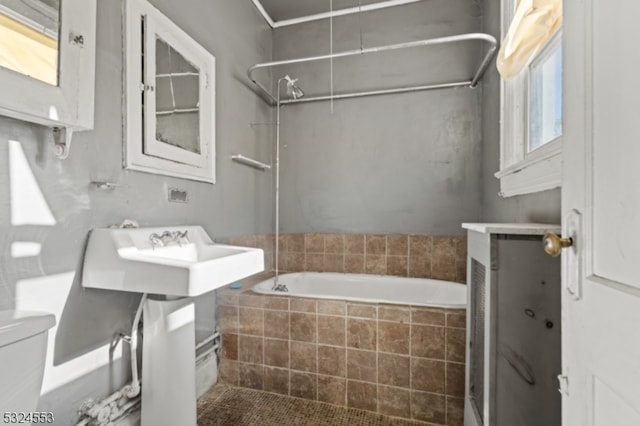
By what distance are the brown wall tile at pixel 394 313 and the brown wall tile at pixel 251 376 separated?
86cm

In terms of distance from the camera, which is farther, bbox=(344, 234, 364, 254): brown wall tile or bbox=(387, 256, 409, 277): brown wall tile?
bbox=(344, 234, 364, 254): brown wall tile

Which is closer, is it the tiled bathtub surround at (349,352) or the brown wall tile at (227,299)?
the tiled bathtub surround at (349,352)

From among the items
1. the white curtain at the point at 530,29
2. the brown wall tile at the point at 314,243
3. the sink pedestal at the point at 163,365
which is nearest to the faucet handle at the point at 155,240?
the sink pedestal at the point at 163,365

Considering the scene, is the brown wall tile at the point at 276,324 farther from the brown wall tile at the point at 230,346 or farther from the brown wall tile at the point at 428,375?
the brown wall tile at the point at 428,375

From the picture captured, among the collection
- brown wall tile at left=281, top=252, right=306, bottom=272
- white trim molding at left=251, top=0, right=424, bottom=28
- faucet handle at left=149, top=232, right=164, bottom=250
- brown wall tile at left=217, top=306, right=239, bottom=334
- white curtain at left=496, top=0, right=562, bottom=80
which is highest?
white trim molding at left=251, top=0, right=424, bottom=28

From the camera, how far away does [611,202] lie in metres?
0.53

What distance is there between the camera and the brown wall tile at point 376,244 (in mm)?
2584

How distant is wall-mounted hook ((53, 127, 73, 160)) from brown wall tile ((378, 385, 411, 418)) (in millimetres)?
1867

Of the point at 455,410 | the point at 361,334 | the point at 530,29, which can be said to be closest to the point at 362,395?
the point at 361,334

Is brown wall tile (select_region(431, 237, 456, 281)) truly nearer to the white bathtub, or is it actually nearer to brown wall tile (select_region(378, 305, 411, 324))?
the white bathtub

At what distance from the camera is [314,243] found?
2.78 metres

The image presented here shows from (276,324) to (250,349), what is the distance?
266 mm

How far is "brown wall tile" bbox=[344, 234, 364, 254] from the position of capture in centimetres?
264

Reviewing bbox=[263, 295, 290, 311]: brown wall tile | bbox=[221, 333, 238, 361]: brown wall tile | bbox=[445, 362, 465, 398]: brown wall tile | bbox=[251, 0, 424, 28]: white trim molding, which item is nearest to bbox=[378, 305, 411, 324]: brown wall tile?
bbox=[445, 362, 465, 398]: brown wall tile
